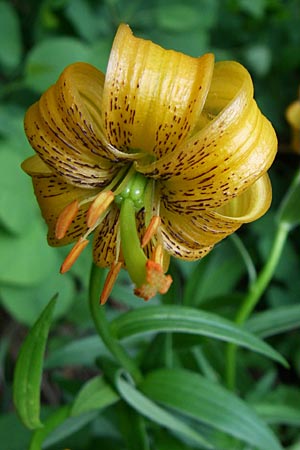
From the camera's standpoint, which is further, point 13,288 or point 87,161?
point 13,288

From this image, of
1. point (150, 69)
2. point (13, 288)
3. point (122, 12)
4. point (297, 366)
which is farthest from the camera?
point (122, 12)

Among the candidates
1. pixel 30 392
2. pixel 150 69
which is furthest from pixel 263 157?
pixel 30 392

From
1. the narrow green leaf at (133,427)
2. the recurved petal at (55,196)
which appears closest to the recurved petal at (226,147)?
the recurved petal at (55,196)

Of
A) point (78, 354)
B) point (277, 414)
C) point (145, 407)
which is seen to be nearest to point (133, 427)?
point (145, 407)

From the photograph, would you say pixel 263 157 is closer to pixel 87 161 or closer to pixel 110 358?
pixel 87 161

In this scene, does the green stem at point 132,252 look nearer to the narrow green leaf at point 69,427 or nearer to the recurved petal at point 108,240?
the recurved petal at point 108,240

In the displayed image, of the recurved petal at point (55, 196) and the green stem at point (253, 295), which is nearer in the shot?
the recurved petal at point (55, 196)

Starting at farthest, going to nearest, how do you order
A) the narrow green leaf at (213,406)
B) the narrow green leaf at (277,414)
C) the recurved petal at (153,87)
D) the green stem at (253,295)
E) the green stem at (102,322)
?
the narrow green leaf at (277,414) → the green stem at (253,295) → the narrow green leaf at (213,406) → the green stem at (102,322) → the recurved petal at (153,87)
